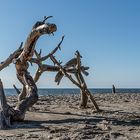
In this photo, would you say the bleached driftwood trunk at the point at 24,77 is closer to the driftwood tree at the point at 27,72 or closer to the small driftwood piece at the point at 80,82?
the driftwood tree at the point at 27,72

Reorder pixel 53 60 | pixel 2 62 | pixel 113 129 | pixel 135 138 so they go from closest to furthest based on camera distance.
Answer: pixel 135 138
pixel 113 129
pixel 2 62
pixel 53 60

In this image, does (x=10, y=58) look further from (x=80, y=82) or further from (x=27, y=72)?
(x=80, y=82)

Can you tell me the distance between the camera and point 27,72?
42.0 ft

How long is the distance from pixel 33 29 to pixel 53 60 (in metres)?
4.02

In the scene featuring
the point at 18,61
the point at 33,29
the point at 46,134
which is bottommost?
the point at 46,134

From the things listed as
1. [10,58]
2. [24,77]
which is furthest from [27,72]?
[10,58]

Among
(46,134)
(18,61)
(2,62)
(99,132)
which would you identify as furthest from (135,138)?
(2,62)

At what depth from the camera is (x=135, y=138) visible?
8.20m

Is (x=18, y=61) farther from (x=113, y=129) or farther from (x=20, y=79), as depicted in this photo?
(x=113, y=129)

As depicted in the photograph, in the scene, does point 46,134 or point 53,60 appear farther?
point 53,60

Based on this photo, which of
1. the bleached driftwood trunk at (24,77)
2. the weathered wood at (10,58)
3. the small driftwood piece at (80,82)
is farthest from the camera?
the small driftwood piece at (80,82)

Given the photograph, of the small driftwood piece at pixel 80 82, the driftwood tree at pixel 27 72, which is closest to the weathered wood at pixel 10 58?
the driftwood tree at pixel 27 72

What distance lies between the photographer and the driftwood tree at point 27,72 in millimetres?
11016

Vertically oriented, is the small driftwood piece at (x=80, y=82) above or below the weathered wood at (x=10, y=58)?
below
